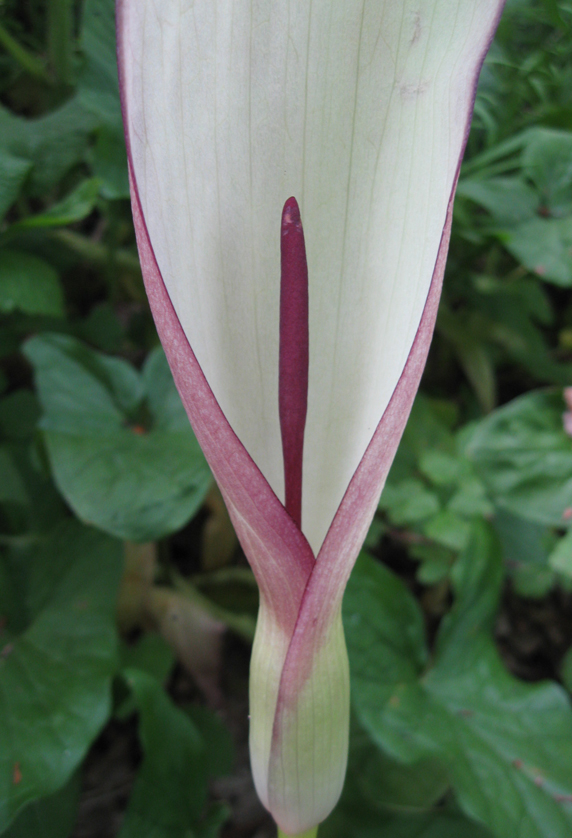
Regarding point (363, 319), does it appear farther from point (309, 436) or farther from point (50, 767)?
point (50, 767)

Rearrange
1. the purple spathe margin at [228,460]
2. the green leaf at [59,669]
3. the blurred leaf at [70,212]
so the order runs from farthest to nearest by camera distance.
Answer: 1. the blurred leaf at [70,212]
2. the green leaf at [59,669]
3. the purple spathe margin at [228,460]

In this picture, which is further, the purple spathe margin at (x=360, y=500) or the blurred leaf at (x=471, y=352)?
the blurred leaf at (x=471, y=352)

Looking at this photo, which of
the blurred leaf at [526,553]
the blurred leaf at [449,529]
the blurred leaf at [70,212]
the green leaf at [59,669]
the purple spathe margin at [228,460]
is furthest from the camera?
the blurred leaf at [526,553]

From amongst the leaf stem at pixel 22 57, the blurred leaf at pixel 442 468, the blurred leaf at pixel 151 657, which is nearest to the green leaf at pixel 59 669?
the blurred leaf at pixel 151 657

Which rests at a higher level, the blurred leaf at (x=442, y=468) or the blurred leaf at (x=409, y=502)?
the blurred leaf at (x=442, y=468)

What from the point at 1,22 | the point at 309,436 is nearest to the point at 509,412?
the point at 309,436

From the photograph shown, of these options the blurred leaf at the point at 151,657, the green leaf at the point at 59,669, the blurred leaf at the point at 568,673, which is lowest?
the blurred leaf at the point at 568,673

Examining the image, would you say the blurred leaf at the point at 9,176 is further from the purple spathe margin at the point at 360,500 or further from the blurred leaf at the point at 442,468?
the blurred leaf at the point at 442,468
